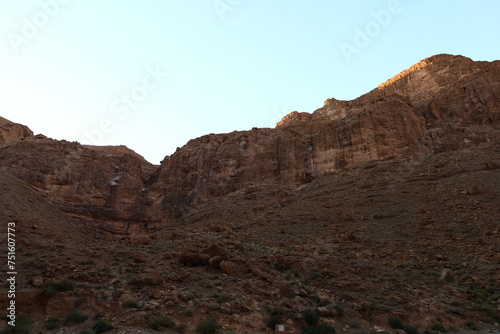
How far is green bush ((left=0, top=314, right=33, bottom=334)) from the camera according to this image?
9.30 metres

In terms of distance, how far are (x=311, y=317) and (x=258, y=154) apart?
4092 centimetres

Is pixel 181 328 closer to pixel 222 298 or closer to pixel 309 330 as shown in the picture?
pixel 222 298

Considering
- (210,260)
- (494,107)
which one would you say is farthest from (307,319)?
(494,107)

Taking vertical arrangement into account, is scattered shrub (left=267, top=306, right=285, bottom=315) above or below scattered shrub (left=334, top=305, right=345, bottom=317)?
above

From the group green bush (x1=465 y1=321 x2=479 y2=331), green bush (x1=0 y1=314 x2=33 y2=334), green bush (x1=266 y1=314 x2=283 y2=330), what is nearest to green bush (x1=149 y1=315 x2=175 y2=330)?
green bush (x1=266 y1=314 x2=283 y2=330)

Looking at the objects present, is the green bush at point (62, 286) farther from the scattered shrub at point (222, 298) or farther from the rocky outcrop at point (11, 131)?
the rocky outcrop at point (11, 131)

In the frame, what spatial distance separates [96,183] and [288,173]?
2851 centimetres

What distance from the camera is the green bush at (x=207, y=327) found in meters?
10.1

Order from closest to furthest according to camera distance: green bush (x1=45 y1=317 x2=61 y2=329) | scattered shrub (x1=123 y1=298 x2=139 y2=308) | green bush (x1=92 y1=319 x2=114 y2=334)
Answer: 1. green bush (x1=92 y1=319 x2=114 y2=334)
2. green bush (x1=45 y1=317 x2=61 y2=329)
3. scattered shrub (x1=123 y1=298 x2=139 y2=308)

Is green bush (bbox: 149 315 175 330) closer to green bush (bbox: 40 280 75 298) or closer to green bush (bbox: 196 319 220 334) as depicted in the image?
green bush (bbox: 196 319 220 334)

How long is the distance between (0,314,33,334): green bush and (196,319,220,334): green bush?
14.7 feet

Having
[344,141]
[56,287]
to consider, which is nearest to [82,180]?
[344,141]

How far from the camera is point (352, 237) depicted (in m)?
22.8

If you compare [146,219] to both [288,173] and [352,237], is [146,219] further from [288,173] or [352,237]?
[352,237]
